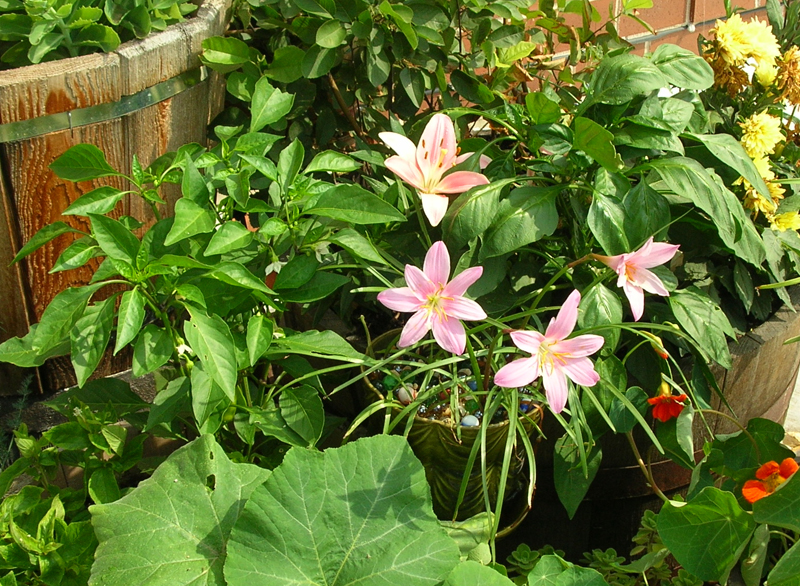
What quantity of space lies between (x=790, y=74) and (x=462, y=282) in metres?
1.01

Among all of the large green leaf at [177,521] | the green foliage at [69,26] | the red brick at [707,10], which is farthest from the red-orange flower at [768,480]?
the red brick at [707,10]

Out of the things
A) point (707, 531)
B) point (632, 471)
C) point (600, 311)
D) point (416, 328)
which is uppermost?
point (416, 328)

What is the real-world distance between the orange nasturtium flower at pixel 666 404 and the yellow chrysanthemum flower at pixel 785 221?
529 millimetres

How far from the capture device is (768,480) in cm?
129

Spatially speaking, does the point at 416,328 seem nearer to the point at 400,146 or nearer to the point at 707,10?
the point at 400,146

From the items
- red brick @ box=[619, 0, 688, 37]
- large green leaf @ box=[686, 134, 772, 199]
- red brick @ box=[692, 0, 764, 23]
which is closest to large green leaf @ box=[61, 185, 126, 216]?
large green leaf @ box=[686, 134, 772, 199]

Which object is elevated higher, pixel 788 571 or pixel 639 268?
pixel 639 268

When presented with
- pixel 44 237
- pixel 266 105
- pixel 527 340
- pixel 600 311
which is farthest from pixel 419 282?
pixel 44 237

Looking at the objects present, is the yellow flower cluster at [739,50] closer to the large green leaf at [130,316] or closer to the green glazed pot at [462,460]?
the green glazed pot at [462,460]

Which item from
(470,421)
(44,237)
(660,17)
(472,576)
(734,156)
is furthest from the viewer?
(660,17)

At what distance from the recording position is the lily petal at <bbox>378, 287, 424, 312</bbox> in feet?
3.79

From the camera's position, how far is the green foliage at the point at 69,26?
5.02 ft

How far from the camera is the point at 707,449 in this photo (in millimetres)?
1426

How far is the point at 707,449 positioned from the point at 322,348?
685 mm
